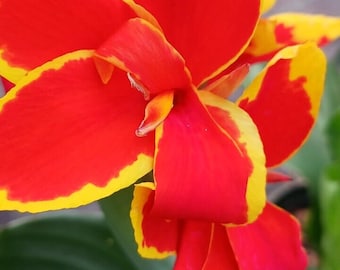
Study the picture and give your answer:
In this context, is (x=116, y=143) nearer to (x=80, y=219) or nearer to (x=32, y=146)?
(x=32, y=146)

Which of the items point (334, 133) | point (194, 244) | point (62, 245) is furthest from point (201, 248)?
point (334, 133)

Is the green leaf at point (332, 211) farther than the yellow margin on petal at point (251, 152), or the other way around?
the green leaf at point (332, 211)

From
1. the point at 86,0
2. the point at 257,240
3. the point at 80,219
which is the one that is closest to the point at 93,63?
the point at 86,0

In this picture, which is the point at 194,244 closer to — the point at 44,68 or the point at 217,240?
the point at 217,240

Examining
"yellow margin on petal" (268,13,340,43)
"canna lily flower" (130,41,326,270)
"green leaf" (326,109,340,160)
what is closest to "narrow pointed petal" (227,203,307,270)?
"canna lily flower" (130,41,326,270)

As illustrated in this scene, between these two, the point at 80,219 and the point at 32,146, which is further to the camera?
the point at 80,219

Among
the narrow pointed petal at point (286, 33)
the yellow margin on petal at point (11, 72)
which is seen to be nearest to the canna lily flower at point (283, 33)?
the narrow pointed petal at point (286, 33)

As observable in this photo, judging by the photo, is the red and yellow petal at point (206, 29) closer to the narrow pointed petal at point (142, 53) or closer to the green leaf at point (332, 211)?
the narrow pointed petal at point (142, 53)
